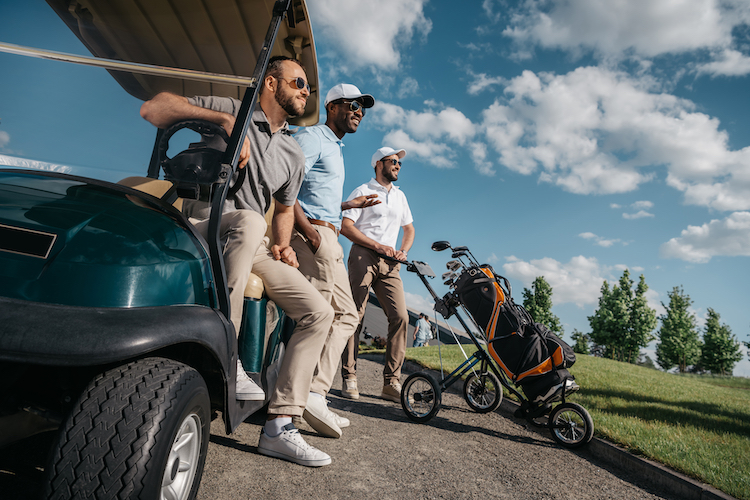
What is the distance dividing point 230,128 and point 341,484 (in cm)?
191

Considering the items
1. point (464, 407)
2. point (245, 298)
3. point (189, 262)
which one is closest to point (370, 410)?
point (464, 407)

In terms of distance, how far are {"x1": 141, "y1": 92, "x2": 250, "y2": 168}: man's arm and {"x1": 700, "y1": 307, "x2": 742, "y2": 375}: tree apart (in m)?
41.3

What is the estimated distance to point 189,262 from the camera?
64.2 inches

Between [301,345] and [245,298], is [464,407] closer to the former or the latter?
[301,345]

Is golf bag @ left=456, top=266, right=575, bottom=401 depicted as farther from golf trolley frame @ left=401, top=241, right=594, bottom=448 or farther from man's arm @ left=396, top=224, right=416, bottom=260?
man's arm @ left=396, top=224, right=416, bottom=260

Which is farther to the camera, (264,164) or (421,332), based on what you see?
(421,332)

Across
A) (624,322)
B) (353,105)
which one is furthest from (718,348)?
(353,105)

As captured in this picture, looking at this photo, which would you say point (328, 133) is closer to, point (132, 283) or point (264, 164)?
point (264, 164)

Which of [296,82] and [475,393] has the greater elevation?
[296,82]

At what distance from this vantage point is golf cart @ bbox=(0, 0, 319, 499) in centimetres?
119

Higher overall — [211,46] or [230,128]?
[211,46]

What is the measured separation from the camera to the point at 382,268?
17.0ft

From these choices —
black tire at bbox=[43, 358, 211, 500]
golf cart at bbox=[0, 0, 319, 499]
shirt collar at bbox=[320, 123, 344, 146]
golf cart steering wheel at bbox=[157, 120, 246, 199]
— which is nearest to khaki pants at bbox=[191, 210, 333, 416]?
golf cart at bbox=[0, 0, 319, 499]

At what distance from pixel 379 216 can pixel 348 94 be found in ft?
5.21
